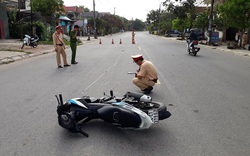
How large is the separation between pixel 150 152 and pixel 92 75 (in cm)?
568

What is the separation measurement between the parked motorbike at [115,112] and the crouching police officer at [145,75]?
1.78 metres

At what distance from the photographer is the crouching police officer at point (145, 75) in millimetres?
6004

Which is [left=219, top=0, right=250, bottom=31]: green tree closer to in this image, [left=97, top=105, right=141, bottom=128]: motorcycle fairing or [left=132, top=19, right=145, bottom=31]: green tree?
[left=97, top=105, right=141, bottom=128]: motorcycle fairing

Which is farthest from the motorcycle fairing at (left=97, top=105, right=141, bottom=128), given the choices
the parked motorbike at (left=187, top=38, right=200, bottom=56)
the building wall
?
the building wall

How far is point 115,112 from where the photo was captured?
3.71m

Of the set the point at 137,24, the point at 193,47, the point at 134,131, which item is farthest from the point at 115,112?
the point at 137,24

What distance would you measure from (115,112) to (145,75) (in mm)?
2601

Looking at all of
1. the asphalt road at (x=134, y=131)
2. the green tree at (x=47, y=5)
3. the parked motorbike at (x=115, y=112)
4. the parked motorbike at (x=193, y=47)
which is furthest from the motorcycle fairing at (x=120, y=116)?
the green tree at (x=47, y=5)

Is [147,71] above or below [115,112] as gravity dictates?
above

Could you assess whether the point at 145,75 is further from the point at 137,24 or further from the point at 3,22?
the point at 137,24

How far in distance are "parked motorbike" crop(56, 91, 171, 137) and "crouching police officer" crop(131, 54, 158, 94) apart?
1.78 m

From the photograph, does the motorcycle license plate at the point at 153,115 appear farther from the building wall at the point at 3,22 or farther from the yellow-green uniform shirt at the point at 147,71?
the building wall at the point at 3,22

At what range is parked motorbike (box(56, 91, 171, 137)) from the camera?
366 centimetres

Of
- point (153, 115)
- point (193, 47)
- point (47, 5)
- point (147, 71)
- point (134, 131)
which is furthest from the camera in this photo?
point (47, 5)
